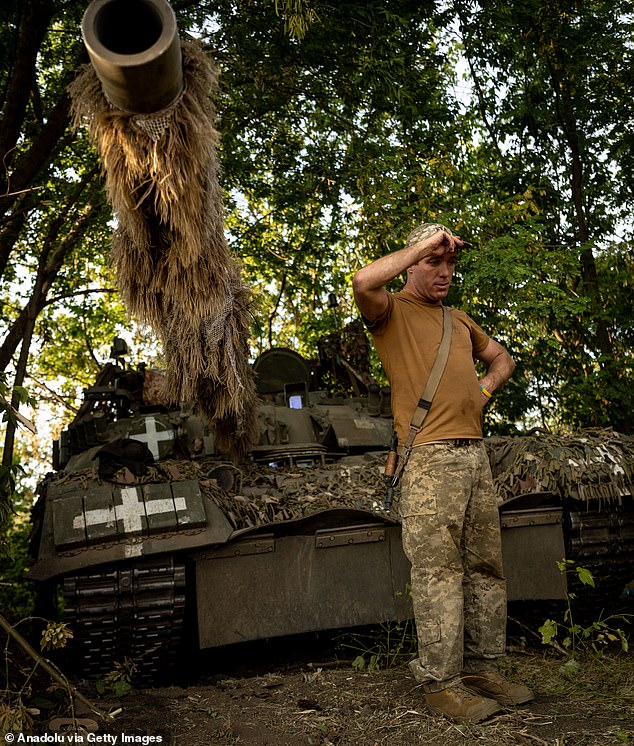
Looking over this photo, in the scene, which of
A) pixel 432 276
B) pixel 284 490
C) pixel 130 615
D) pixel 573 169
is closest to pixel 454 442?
pixel 432 276

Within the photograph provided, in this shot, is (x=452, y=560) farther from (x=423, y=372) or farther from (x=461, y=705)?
(x=423, y=372)

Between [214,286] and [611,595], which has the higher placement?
[214,286]

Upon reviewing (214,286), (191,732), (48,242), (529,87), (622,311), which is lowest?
(191,732)

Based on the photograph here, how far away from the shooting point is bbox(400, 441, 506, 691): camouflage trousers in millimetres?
4070

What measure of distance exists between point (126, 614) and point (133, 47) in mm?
3113

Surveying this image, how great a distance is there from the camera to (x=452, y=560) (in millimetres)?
4117

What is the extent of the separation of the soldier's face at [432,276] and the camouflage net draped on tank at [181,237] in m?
1.00

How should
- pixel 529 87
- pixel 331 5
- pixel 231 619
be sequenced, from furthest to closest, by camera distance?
pixel 529 87, pixel 331 5, pixel 231 619

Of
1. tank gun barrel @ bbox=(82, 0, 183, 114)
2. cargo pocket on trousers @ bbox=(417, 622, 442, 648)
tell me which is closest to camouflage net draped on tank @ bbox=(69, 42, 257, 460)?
tank gun barrel @ bbox=(82, 0, 183, 114)

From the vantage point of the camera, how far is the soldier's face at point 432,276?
4406 mm

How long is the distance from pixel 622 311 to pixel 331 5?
5710 millimetres

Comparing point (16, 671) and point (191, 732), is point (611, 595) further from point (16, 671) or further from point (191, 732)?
point (16, 671)

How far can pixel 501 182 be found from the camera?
11.5 metres

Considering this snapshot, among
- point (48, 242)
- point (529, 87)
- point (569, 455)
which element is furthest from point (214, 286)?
point (529, 87)
